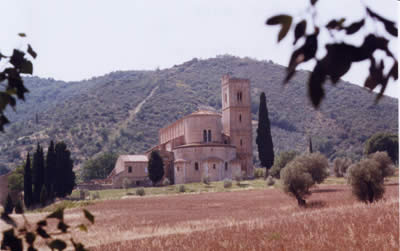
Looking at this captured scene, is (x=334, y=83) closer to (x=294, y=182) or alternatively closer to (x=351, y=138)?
(x=294, y=182)

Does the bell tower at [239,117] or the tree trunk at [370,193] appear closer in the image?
the tree trunk at [370,193]

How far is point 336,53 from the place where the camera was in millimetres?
1653

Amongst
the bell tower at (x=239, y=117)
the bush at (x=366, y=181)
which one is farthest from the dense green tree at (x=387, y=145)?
the bush at (x=366, y=181)

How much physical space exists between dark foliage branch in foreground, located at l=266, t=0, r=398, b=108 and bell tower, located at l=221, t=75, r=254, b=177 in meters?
72.4

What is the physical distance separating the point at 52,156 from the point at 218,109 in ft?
400

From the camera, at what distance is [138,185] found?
72.4 m

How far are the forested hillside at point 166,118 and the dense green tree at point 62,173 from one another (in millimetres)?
57753

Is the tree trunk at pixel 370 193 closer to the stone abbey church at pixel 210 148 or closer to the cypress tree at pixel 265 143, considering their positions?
the cypress tree at pixel 265 143

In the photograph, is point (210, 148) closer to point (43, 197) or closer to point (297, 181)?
point (43, 197)

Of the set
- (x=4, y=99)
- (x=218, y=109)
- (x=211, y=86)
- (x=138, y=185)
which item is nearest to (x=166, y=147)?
(x=138, y=185)

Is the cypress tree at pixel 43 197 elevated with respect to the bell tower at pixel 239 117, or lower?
lower

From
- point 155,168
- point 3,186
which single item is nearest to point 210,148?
point 155,168

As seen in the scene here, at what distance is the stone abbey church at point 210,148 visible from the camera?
2687 inches

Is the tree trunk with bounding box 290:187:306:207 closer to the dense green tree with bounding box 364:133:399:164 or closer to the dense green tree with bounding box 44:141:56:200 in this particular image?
the dense green tree with bounding box 44:141:56:200
